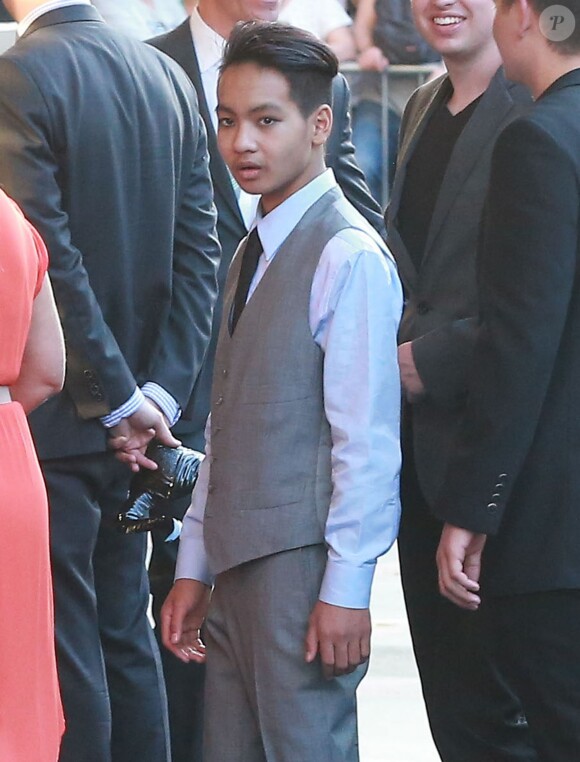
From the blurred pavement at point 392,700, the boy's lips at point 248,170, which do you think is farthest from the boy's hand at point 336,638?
the blurred pavement at point 392,700

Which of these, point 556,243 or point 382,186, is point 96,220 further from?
point 382,186

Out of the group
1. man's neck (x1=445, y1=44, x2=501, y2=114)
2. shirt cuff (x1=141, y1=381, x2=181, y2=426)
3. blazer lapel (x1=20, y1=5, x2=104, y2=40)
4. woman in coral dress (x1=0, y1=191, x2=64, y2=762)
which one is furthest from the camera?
shirt cuff (x1=141, y1=381, x2=181, y2=426)

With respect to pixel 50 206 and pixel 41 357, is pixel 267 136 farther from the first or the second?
pixel 50 206

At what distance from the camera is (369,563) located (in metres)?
2.20

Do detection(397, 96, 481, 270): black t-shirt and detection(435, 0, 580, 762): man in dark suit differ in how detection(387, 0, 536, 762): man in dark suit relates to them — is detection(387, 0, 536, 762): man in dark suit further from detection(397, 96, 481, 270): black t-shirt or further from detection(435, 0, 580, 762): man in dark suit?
detection(435, 0, 580, 762): man in dark suit

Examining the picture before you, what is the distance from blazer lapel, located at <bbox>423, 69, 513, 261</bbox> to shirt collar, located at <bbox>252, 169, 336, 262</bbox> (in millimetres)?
326

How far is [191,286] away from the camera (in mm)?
3107

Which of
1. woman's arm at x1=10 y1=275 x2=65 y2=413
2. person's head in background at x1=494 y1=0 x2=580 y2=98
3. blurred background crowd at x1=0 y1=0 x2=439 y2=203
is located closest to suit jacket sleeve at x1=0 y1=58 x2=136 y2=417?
woman's arm at x1=10 y1=275 x2=65 y2=413

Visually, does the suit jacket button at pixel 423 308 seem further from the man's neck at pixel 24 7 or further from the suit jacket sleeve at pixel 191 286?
the man's neck at pixel 24 7

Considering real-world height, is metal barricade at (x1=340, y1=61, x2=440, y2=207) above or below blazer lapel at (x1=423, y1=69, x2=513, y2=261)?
below

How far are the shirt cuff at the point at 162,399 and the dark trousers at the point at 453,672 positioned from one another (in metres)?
0.56

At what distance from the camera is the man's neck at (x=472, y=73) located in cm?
267

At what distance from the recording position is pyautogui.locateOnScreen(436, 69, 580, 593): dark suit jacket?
208 centimetres

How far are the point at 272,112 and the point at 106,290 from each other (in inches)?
28.3
